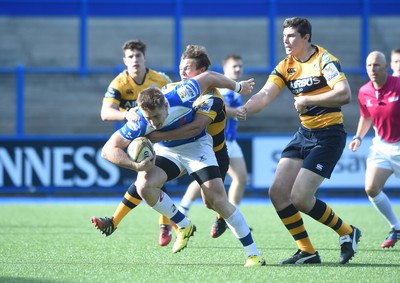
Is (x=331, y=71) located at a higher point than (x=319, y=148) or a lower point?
higher

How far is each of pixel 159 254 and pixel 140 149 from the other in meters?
1.41

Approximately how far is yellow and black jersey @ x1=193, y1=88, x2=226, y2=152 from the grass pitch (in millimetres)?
1085

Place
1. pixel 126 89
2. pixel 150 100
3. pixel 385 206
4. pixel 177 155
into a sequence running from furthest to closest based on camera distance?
pixel 126 89, pixel 385 206, pixel 177 155, pixel 150 100

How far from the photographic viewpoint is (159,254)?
7793 millimetres

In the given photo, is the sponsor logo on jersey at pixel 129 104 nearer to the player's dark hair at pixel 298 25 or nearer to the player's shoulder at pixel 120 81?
the player's shoulder at pixel 120 81

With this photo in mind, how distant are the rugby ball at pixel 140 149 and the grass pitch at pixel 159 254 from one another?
91 centimetres

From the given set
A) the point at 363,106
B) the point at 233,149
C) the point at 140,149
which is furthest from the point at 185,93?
the point at 233,149

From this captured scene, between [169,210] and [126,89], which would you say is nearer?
[169,210]

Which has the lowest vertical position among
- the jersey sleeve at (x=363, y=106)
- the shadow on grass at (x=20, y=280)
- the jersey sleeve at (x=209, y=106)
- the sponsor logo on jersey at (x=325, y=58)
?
the shadow on grass at (x=20, y=280)

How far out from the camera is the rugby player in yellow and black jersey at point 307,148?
7094mm

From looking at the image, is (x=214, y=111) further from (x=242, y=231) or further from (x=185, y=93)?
(x=242, y=231)

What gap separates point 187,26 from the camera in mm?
25828

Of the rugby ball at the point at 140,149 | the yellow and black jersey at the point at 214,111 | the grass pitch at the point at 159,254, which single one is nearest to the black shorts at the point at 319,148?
the yellow and black jersey at the point at 214,111

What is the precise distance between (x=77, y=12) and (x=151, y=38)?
4.70 metres
